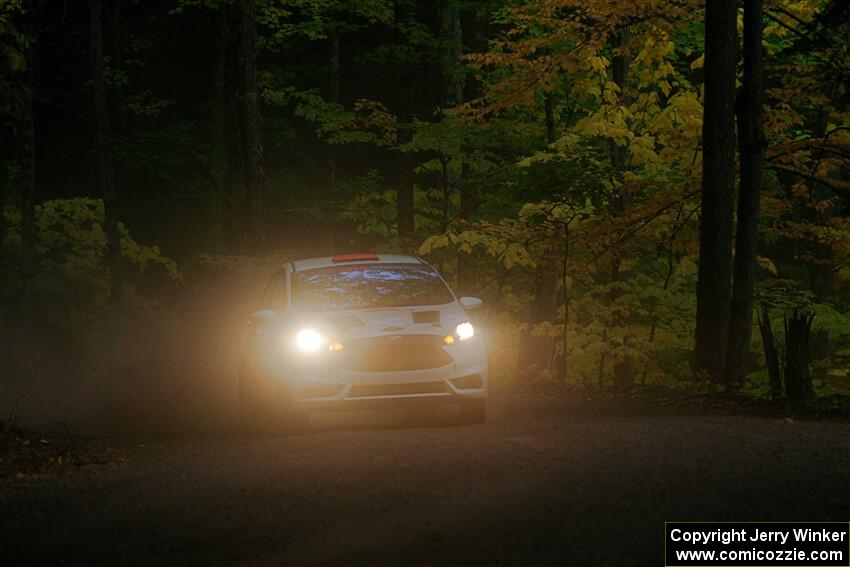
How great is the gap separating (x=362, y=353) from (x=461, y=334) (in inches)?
43.9

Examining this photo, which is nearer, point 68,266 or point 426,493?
point 426,493

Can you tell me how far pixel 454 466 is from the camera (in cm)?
852

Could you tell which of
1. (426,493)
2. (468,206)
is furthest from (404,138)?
(426,493)

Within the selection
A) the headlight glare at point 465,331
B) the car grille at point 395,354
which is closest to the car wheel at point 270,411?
the car grille at point 395,354

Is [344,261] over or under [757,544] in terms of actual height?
over

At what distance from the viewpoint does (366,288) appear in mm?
12469

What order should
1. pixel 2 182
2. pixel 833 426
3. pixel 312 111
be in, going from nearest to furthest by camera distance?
pixel 833 426 → pixel 312 111 → pixel 2 182

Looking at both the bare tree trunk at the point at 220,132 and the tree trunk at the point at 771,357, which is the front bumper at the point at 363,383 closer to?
the tree trunk at the point at 771,357

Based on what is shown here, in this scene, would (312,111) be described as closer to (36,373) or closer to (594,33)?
(36,373)

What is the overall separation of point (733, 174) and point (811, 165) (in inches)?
183

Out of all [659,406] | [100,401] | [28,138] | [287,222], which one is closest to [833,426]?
[659,406]

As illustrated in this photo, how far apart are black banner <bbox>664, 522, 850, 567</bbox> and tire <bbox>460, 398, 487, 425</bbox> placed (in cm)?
566

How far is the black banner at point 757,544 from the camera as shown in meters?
5.71

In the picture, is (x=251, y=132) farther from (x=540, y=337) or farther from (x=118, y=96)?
(x=118, y=96)
